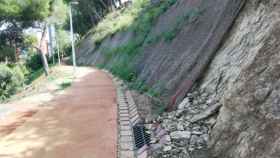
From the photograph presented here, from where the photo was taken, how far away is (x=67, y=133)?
6.34 metres

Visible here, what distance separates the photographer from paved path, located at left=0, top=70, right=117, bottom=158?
17.3 feet

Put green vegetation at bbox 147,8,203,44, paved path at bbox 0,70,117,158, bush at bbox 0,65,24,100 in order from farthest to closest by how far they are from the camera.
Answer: bush at bbox 0,65,24,100 < green vegetation at bbox 147,8,203,44 < paved path at bbox 0,70,117,158

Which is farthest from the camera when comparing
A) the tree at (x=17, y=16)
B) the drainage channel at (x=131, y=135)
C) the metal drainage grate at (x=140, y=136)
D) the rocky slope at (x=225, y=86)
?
the tree at (x=17, y=16)

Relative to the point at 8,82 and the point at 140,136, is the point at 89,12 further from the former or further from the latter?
the point at 140,136

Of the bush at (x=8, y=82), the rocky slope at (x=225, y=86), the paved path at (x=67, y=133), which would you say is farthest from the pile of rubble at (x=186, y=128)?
the bush at (x=8, y=82)

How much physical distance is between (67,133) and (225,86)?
11.0 feet

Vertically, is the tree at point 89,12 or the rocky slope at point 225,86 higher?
the tree at point 89,12

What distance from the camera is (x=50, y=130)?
6.71 metres

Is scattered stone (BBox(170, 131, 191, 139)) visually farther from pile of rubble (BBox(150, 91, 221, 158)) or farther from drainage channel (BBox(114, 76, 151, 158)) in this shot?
drainage channel (BBox(114, 76, 151, 158))

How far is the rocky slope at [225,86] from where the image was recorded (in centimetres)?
338

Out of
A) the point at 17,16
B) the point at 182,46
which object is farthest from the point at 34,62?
the point at 182,46

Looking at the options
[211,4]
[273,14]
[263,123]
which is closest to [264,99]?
[263,123]

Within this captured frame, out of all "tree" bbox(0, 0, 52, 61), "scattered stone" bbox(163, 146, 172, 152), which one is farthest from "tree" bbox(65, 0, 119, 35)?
"scattered stone" bbox(163, 146, 172, 152)

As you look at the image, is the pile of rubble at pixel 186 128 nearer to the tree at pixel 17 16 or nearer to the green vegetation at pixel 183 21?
the green vegetation at pixel 183 21
